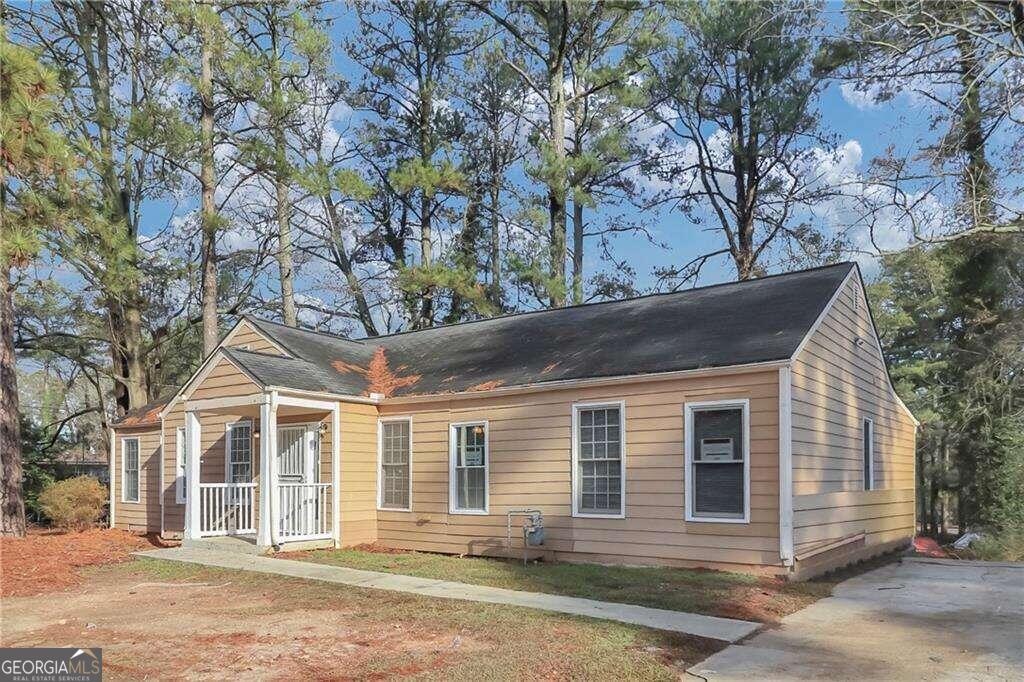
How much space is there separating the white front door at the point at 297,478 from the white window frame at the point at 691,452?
20.7 feet

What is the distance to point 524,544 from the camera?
41.0 ft

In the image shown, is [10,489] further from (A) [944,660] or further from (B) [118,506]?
(A) [944,660]

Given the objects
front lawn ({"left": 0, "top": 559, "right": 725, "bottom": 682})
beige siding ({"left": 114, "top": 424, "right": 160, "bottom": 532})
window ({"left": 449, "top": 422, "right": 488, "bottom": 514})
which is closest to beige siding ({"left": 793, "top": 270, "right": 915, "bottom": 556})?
front lawn ({"left": 0, "top": 559, "right": 725, "bottom": 682})

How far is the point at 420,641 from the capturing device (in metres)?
7.21

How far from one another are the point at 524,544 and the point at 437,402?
300cm

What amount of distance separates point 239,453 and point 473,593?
8080 millimetres

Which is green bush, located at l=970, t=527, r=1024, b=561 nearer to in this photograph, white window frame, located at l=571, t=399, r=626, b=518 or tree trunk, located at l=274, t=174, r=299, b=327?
white window frame, located at l=571, t=399, r=626, b=518

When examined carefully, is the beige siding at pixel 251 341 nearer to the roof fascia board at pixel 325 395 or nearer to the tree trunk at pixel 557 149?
the roof fascia board at pixel 325 395

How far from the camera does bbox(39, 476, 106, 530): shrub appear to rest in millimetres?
17297

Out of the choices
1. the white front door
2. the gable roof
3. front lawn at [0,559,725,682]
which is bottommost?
front lawn at [0,559,725,682]

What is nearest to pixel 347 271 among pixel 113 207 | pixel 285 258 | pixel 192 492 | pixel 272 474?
pixel 285 258

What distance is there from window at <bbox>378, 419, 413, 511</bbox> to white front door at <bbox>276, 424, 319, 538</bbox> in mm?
1226

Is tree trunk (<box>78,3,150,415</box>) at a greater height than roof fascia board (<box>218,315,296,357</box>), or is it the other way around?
tree trunk (<box>78,3,150,415</box>)

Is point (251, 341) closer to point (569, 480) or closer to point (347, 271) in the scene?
point (569, 480)
